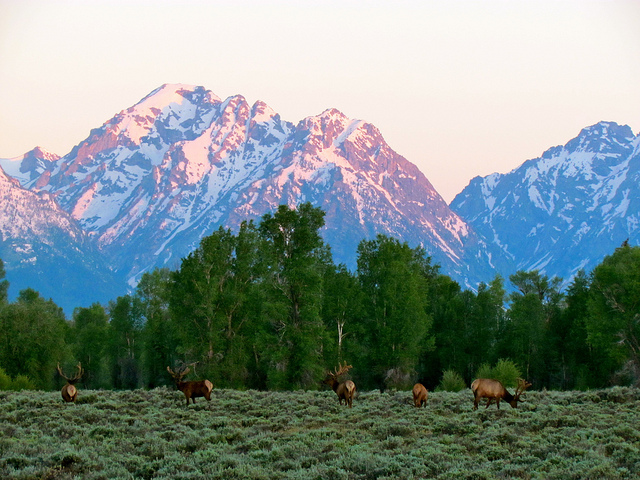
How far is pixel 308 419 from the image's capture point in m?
26.7

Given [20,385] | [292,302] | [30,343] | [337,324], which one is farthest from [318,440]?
[30,343]

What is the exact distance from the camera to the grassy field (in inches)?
685

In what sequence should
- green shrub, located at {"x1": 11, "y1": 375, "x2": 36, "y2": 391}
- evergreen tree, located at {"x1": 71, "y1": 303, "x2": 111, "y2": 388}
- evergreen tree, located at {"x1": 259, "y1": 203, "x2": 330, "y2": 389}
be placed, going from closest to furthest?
1. green shrub, located at {"x1": 11, "y1": 375, "x2": 36, "y2": 391}
2. evergreen tree, located at {"x1": 259, "y1": 203, "x2": 330, "y2": 389}
3. evergreen tree, located at {"x1": 71, "y1": 303, "x2": 111, "y2": 388}

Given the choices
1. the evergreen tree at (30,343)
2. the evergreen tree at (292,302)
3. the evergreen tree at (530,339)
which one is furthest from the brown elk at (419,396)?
the evergreen tree at (30,343)

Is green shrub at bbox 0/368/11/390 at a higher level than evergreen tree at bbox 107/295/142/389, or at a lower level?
lower

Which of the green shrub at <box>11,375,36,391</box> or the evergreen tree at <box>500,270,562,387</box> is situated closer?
the green shrub at <box>11,375,36,391</box>

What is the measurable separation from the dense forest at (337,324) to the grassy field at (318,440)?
19.1 metres

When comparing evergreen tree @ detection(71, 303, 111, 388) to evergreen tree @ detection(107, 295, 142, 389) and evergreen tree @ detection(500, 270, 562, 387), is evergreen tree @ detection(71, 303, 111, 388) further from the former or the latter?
evergreen tree @ detection(500, 270, 562, 387)

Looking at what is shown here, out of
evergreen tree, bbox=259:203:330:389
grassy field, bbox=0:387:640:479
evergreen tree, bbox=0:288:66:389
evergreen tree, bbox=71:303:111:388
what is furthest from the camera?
evergreen tree, bbox=71:303:111:388

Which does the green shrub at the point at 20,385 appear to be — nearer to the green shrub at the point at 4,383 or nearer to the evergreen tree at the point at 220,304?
the green shrub at the point at 4,383

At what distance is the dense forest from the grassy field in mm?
19084

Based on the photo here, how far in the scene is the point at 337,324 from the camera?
2359 inches

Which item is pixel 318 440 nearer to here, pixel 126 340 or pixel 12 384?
pixel 12 384

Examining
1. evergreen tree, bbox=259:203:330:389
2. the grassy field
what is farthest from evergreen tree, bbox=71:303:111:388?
the grassy field
